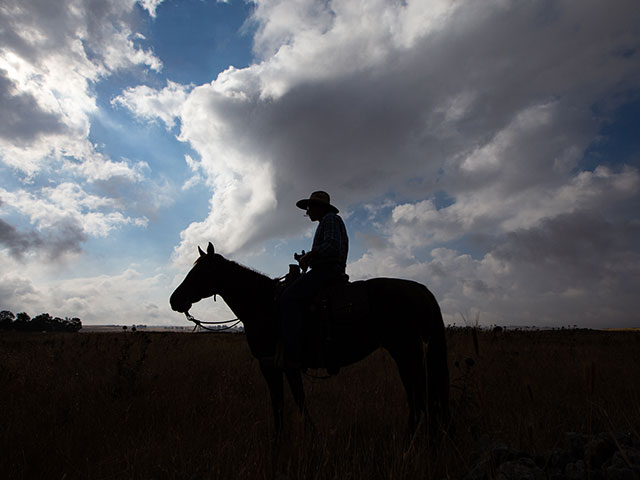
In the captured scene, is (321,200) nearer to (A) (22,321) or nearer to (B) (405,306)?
(B) (405,306)

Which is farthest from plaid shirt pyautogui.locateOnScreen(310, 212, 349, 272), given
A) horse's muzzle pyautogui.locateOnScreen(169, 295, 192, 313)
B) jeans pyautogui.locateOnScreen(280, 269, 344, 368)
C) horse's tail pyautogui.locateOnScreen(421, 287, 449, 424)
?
horse's muzzle pyautogui.locateOnScreen(169, 295, 192, 313)

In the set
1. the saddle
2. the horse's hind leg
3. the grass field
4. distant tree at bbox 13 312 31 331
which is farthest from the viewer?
distant tree at bbox 13 312 31 331

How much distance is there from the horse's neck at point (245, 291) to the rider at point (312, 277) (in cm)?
70

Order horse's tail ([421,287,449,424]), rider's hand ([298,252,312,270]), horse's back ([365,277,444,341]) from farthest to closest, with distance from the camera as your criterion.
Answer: rider's hand ([298,252,312,270]), horse's back ([365,277,444,341]), horse's tail ([421,287,449,424])

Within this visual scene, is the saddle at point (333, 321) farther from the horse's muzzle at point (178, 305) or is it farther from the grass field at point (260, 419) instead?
the horse's muzzle at point (178, 305)

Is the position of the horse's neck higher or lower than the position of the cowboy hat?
lower

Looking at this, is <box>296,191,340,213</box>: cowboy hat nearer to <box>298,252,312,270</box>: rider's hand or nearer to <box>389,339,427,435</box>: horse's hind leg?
<box>298,252,312,270</box>: rider's hand

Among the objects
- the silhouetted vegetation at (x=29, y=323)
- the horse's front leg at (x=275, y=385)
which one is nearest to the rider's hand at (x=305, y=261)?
the horse's front leg at (x=275, y=385)

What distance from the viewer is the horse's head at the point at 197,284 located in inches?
225

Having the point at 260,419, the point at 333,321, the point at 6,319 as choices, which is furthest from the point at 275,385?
the point at 6,319

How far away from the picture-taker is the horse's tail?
3915 millimetres

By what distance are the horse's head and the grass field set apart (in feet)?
5.68

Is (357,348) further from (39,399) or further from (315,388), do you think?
(39,399)

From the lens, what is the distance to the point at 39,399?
5.68 meters
